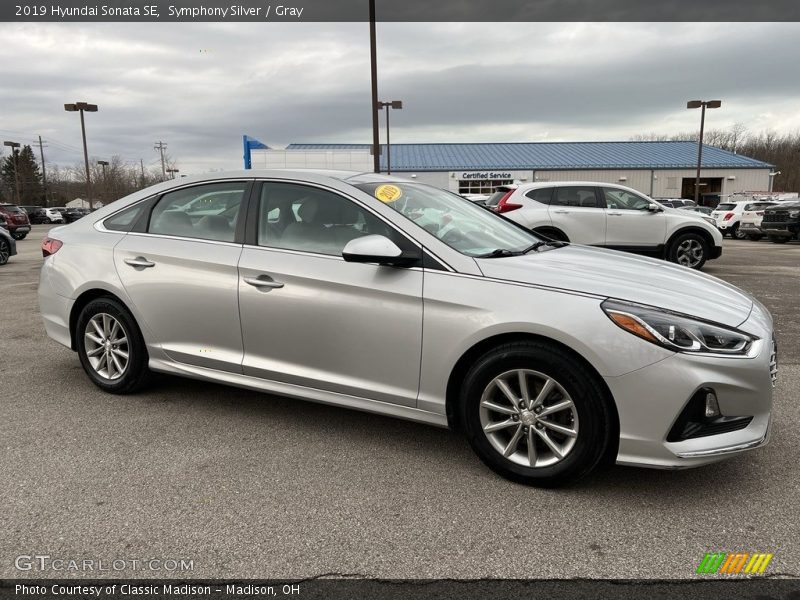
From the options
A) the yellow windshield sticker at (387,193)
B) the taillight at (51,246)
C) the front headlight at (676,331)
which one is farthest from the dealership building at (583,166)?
the front headlight at (676,331)

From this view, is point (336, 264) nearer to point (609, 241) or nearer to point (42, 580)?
point (42, 580)

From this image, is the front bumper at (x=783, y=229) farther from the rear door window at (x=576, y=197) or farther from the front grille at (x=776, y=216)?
the rear door window at (x=576, y=197)

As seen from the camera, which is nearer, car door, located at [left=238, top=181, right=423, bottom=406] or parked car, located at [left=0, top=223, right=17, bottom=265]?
car door, located at [left=238, top=181, right=423, bottom=406]

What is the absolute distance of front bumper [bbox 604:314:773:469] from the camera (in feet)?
8.75

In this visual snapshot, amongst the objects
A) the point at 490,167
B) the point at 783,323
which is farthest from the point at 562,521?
the point at 490,167

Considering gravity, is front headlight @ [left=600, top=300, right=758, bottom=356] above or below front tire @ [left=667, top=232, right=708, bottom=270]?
above

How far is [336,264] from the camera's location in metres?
3.42

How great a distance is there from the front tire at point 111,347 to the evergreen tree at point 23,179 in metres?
81.8

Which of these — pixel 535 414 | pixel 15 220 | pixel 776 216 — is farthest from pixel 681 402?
pixel 15 220

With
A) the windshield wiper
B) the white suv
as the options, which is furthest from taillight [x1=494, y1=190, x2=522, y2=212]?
the windshield wiper

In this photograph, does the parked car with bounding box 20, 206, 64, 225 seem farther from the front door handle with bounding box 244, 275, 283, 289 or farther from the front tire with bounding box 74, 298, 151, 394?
the front door handle with bounding box 244, 275, 283, 289

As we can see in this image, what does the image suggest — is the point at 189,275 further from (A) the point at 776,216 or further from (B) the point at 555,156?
(B) the point at 555,156

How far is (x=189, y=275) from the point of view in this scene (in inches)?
152

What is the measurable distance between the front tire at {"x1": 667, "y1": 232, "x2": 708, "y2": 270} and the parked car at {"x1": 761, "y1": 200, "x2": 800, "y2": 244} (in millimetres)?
10788
